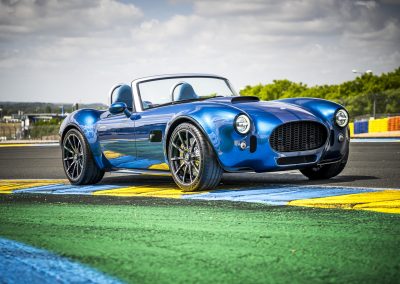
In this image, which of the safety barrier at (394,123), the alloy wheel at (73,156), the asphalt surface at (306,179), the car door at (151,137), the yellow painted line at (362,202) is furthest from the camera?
the safety barrier at (394,123)

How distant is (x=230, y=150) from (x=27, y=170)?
6.62m

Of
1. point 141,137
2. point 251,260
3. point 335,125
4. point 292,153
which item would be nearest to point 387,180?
point 335,125

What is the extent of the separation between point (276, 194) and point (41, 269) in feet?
11.4

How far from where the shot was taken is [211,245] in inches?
159

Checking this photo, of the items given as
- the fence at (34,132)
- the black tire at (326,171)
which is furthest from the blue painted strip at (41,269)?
the fence at (34,132)

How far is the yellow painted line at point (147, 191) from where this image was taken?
7.12 metres

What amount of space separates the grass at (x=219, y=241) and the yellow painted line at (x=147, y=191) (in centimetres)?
109

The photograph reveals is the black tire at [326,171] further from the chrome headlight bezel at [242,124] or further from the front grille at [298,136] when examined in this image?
the chrome headlight bezel at [242,124]

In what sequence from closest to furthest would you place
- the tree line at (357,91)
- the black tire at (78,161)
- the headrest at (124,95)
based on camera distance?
the black tire at (78,161)
the headrest at (124,95)
the tree line at (357,91)

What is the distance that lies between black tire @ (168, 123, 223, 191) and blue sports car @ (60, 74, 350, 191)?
10 mm

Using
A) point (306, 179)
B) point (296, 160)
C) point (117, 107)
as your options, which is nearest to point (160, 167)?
point (117, 107)

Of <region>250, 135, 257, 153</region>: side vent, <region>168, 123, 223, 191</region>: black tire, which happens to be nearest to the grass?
<region>168, 123, 223, 191</region>: black tire

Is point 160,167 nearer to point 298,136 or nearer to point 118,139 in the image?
point 118,139

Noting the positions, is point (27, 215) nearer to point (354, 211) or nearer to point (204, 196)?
point (204, 196)
